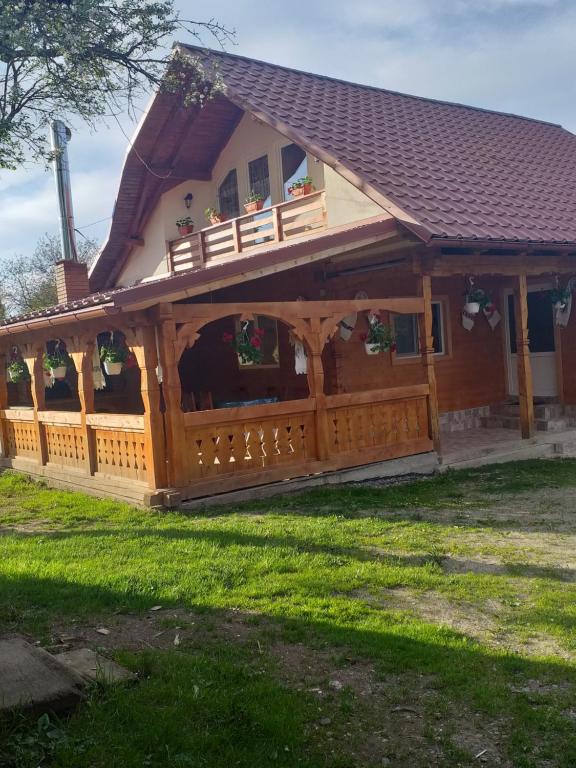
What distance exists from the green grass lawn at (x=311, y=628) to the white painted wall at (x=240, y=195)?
4924 mm

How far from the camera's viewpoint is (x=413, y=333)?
14.0 metres

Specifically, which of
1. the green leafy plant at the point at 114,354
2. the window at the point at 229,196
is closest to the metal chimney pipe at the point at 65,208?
the window at the point at 229,196

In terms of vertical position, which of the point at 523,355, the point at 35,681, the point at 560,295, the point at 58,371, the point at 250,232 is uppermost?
the point at 250,232

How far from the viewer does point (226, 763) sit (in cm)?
332

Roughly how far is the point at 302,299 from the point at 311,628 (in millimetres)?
9151

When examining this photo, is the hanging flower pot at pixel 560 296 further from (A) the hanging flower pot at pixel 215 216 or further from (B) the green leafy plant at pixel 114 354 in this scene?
(B) the green leafy plant at pixel 114 354

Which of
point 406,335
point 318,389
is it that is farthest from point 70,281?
point 318,389

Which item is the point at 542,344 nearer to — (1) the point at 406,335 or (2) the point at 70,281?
(1) the point at 406,335

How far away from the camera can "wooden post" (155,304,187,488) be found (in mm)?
8672

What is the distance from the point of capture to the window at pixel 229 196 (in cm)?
1510

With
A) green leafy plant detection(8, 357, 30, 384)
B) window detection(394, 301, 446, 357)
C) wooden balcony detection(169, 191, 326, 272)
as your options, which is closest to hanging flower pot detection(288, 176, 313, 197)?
wooden balcony detection(169, 191, 326, 272)

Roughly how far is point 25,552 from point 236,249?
25.0 feet

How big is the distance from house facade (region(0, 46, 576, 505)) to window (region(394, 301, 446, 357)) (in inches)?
1.5

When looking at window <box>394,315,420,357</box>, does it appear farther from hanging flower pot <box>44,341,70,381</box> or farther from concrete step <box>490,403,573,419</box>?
hanging flower pot <box>44,341,70,381</box>
